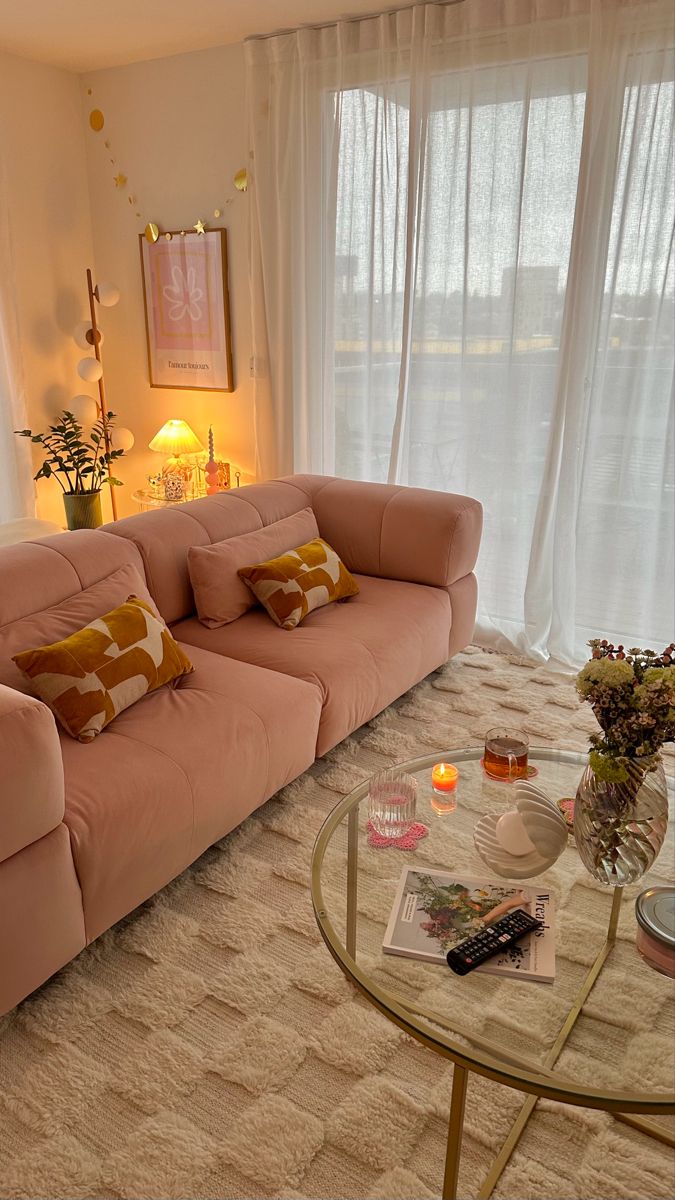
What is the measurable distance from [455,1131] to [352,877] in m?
0.46

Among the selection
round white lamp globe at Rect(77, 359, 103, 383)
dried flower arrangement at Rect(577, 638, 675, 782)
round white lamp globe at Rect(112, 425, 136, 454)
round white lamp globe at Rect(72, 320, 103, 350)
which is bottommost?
round white lamp globe at Rect(112, 425, 136, 454)

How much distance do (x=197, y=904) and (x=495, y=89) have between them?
125 inches

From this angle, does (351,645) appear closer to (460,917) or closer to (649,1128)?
(460,917)

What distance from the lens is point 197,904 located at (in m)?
2.20

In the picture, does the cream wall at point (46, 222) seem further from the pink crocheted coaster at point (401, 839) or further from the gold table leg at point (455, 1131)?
the gold table leg at point (455, 1131)

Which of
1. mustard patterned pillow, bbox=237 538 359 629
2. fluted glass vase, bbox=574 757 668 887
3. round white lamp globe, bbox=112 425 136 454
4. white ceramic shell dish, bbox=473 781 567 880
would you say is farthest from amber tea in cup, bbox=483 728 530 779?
round white lamp globe, bbox=112 425 136 454

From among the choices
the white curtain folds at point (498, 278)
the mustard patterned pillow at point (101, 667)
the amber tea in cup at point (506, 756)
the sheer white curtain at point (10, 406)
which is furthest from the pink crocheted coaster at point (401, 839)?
the sheer white curtain at point (10, 406)

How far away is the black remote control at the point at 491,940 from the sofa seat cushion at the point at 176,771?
2.73 ft

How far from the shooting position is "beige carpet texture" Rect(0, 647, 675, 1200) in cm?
149

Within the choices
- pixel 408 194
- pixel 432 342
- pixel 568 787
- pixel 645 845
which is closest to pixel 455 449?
pixel 432 342

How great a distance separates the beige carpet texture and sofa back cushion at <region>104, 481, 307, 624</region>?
1.05m

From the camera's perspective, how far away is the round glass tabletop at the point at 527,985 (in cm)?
127

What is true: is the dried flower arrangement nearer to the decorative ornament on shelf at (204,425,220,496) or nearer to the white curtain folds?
the white curtain folds

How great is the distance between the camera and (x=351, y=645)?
2.82 m
